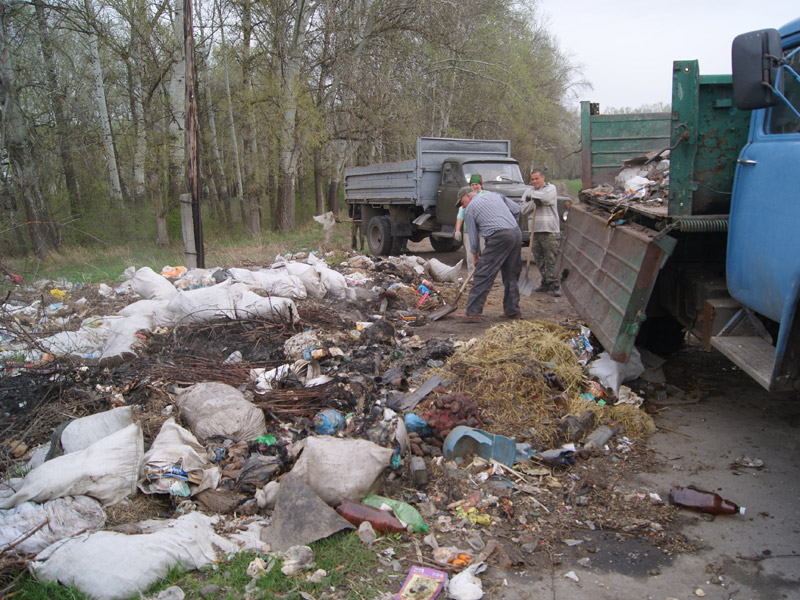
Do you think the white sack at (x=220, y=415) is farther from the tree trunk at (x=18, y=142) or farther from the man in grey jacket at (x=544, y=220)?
the tree trunk at (x=18, y=142)

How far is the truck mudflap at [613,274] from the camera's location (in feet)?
12.0

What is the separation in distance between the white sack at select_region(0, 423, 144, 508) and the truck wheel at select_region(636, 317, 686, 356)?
14.0ft

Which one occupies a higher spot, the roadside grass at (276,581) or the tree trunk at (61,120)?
the tree trunk at (61,120)

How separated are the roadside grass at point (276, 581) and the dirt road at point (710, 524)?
516mm

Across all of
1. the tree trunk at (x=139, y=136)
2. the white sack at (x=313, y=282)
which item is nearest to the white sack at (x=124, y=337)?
the white sack at (x=313, y=282)

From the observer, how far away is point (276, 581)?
2395 millimetres

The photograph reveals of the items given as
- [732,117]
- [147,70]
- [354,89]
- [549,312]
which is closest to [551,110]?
[354,89]

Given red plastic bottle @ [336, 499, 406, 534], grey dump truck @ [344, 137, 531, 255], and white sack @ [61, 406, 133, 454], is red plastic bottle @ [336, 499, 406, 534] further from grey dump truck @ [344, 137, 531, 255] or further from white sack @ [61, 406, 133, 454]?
grey dump truck @ [344, 137, 531, 255]

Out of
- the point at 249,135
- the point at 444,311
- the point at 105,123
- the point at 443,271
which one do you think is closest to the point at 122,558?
the point at 444,311

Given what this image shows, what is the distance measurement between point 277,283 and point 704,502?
5.19 metres

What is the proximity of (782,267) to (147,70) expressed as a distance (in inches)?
797

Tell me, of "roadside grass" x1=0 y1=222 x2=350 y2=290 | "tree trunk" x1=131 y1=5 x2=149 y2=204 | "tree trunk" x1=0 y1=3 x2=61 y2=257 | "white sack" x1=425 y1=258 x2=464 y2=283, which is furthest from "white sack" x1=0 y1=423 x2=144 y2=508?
"tree trunk" x1=131 y1=5 x2=149 y2=204

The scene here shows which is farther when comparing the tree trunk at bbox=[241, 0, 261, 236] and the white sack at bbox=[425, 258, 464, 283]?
the tree trunk at bbox=[241, 0, 261, 236]

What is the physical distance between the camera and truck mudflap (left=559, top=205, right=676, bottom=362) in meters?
3.65
